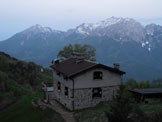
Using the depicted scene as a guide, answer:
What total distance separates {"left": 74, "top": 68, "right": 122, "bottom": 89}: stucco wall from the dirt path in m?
3.35

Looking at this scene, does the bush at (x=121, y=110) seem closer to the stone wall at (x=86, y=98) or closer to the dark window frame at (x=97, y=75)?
the stone wall at (x=86, y=98)

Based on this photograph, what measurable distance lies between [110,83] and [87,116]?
707 cm

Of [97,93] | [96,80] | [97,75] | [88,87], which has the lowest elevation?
[97,93]

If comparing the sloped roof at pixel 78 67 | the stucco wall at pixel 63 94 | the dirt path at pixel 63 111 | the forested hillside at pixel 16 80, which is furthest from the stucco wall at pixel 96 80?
the forested hillside at pixel 16 80

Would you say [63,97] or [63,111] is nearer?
[63,111]

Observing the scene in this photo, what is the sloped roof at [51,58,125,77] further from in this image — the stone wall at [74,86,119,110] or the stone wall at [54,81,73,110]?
the stone wall at [74,86,119,110]

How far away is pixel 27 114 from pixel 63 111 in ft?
17.4

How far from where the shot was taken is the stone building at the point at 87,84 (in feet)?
86.0

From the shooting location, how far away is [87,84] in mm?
26625

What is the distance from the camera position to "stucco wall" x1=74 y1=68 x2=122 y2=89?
26250mm

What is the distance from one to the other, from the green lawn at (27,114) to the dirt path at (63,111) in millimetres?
636

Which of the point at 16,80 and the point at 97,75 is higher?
the point at 97,75

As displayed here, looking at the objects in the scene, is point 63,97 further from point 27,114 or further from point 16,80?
point 16,80

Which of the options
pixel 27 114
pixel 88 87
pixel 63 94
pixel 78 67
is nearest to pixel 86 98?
pixel 88 87
